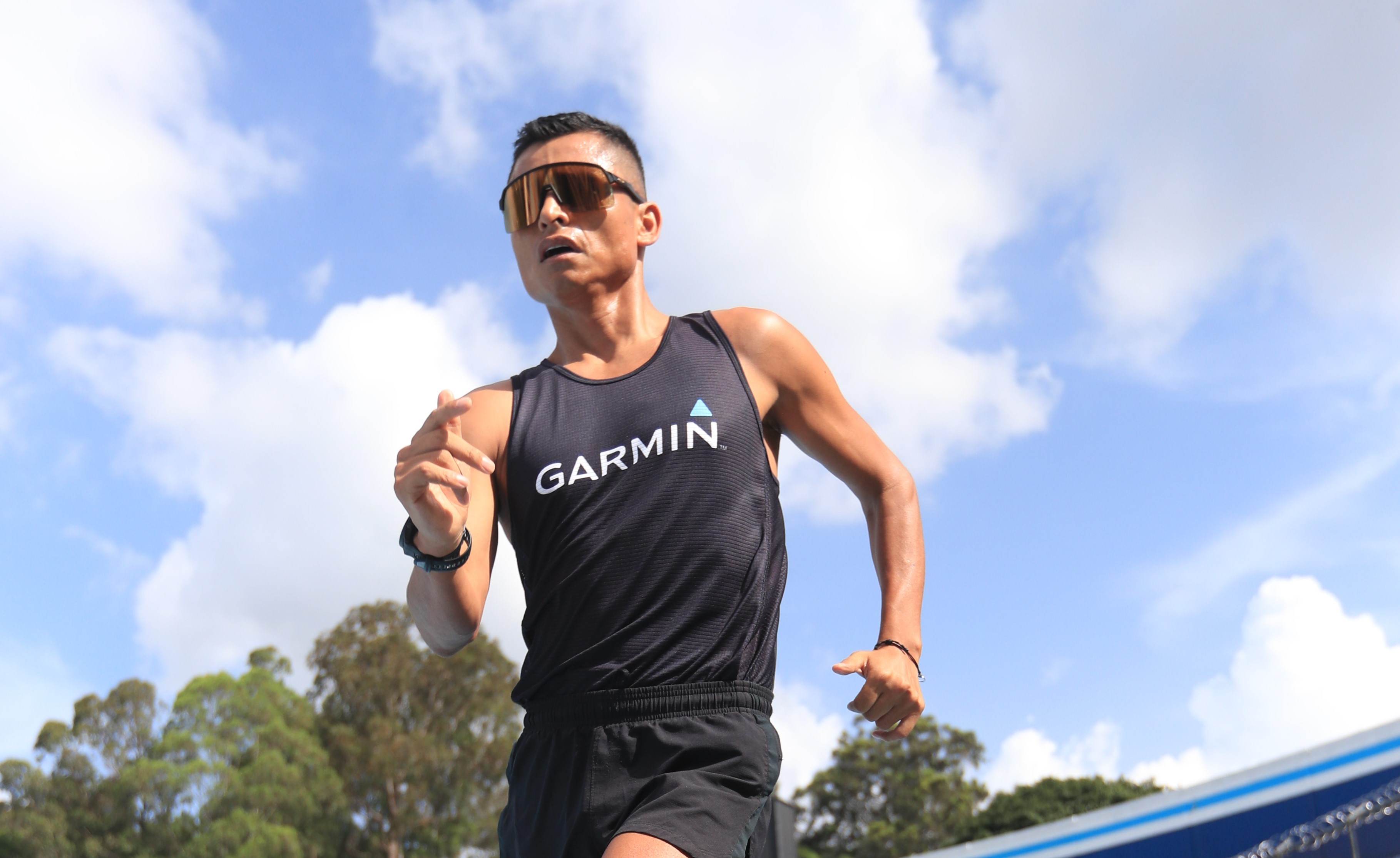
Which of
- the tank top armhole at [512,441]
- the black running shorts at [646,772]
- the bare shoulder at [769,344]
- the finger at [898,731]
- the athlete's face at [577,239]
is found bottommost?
the black running shorts at [646,772]

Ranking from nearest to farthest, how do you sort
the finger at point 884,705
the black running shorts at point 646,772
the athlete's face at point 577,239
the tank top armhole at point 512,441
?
1. the black running shorts at point 646,772
2. the finger at point 884,705
3. the tank top armhole at point 512,441
4. the athlete's face at point 577,239

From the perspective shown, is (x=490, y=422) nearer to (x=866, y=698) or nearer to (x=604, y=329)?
(x=604, y=329)

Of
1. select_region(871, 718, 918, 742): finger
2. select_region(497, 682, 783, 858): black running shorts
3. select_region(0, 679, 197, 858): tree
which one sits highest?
select_region(0, 679, 197, 858): tree

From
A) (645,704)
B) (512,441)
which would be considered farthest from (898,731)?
(512,441)

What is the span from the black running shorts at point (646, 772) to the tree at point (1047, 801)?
3802 cm

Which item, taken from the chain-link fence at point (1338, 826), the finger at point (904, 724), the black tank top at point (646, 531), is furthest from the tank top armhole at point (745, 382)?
the chain-link fence at point (1338, 826)

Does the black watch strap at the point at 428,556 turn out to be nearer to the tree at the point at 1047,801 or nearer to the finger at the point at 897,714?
the finger at the point at 897,714

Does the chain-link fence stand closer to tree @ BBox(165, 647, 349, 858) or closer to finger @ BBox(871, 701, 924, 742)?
finger @ BBox(871, 701, 924, 742)

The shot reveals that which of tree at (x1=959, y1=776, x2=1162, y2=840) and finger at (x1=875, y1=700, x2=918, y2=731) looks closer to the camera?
finger at (x1=875, y1=700, x2=918, y2=731)

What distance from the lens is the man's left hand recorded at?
2322mm

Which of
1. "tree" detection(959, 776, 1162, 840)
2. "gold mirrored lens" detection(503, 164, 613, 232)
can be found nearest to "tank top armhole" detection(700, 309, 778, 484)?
"gold mirrored lens" detection(503, 164, 613, 232)

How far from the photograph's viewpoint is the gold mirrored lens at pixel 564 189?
9.37ft

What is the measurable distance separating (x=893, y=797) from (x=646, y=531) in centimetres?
4055

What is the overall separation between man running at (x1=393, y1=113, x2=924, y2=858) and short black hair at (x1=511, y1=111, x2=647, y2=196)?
0.05 meters
